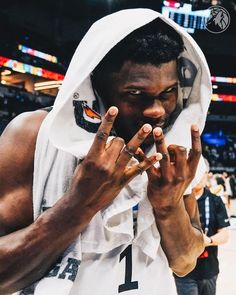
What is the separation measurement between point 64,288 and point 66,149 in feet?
1.11

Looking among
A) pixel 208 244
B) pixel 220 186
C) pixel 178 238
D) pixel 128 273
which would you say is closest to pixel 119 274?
pixel 128 273

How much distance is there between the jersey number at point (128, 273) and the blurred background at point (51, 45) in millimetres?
14489

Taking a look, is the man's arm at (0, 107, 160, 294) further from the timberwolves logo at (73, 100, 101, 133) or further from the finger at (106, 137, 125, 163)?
the timberwolves logo at (73, 100, 101, 133)

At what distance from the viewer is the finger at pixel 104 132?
2.71ft

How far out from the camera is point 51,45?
80.2 ft

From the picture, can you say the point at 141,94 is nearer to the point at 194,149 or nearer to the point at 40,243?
the point at 194,149

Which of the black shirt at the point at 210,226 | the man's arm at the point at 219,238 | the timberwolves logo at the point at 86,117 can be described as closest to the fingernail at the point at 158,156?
the timberwolves logo at the point at 86,117

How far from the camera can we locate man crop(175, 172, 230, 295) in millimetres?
2996

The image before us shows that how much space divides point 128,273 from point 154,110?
0.44 meters

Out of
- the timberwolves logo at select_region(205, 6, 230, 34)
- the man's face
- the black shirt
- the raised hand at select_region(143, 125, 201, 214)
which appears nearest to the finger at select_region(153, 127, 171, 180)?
the raised hand at select_region(143, 125, 201, 214)

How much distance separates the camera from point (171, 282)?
3.65ft

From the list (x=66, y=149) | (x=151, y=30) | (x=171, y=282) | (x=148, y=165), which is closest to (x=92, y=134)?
(x=66, y=149)

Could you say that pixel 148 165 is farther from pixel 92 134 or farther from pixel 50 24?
pixel 50 24

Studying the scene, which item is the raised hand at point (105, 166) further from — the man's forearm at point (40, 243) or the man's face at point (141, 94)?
the man's face at point (141, 94)
